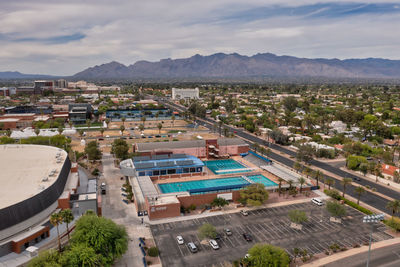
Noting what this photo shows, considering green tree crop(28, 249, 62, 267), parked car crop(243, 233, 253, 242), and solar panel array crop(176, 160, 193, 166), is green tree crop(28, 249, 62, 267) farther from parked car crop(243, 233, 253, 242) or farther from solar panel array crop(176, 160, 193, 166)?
solar panel array crop(176, 160, 193, 166)

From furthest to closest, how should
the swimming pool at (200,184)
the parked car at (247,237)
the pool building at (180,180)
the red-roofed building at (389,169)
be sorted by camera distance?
the red-roofed building at (389,169)
the swimming pool at (200,184)
the pool building at (180,180)
the parked car at (247,237)

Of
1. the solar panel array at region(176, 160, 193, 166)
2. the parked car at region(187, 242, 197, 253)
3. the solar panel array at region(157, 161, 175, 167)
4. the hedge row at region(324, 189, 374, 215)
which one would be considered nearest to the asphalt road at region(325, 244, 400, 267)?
the hedge row at region(324, 189, 374, 215)

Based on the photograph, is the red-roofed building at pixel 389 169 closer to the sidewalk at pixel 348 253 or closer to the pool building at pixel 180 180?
the pool building at pixel 180 180

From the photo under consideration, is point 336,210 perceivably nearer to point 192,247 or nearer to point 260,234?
point 260,234

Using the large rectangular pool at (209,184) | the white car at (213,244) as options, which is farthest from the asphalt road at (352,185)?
the white car at (213,244)

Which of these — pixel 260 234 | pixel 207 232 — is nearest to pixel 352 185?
pixel 260 234
